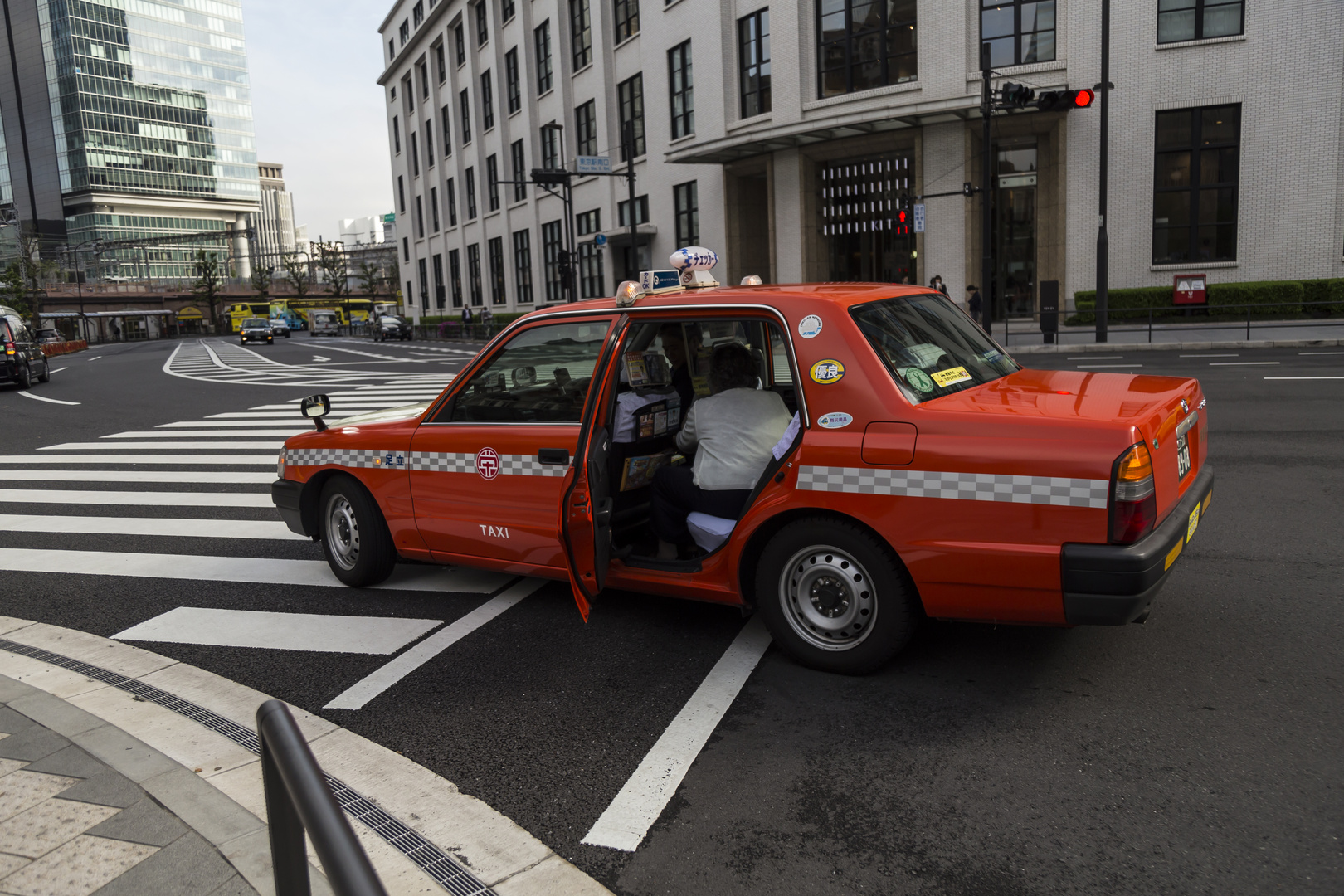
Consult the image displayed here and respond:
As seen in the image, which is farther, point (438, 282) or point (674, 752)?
point (438, 282)

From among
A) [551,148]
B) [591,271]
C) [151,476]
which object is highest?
[551,148]

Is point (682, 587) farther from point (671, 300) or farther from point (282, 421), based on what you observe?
point (282, 421)

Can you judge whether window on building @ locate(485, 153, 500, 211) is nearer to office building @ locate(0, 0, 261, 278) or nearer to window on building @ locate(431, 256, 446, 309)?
window on building @ locate(431, 256, 446, 309)

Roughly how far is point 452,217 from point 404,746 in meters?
59.9

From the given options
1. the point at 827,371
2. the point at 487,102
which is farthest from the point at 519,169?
the point at 827,371

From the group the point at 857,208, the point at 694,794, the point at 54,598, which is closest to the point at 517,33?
the point at 857,208

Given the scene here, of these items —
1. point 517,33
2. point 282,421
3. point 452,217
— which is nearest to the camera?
point 282,421

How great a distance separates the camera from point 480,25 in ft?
172

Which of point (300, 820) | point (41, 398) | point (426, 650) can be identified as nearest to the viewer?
point (300, 820)

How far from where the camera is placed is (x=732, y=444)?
15.2 ft

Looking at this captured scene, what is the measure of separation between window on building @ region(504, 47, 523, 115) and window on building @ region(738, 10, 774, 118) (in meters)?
18.3

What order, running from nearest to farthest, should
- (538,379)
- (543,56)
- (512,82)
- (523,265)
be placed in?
(538,379) < (543,56) < (512,82) < (523,265)

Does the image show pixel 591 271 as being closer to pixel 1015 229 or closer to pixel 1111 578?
pixel 1015 229

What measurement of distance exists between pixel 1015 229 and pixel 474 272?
36.2 metres
